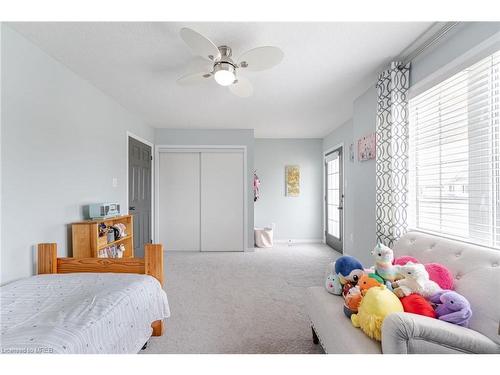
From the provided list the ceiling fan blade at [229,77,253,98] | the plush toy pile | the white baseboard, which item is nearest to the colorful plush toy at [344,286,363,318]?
the plush toy pile

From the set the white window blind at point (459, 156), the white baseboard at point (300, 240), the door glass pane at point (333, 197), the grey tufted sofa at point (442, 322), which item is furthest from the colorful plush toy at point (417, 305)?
the white baseboard at point (300, 240)

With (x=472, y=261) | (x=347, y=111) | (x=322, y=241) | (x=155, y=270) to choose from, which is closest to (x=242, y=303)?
(x=155, y=270)

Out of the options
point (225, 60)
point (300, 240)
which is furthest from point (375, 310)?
point (300, 240)

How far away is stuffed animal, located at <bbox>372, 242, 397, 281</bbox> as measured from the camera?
154 centimetres

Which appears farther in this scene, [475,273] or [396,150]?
[396,150]

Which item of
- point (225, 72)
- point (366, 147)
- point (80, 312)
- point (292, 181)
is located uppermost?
point (225, 72)

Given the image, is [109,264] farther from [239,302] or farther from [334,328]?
[334,328]

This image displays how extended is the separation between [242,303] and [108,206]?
5.77 feet

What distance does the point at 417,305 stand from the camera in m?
1.26

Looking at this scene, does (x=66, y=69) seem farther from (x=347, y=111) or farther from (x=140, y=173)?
(x=347, y=111)

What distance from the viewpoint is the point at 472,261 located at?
1.36 metres

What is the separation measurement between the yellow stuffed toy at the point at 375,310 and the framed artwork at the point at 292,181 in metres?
4.49

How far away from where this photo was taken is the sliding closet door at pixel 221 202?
491 cm

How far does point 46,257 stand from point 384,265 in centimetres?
241
